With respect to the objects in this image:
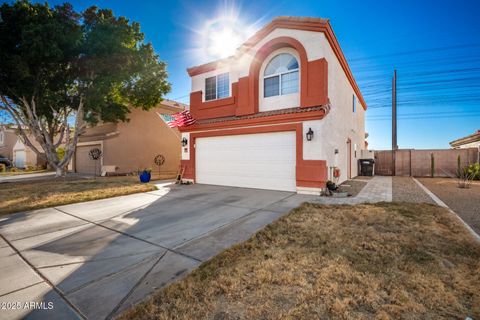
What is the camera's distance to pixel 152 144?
733 inches

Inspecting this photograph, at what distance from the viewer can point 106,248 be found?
3.54 m

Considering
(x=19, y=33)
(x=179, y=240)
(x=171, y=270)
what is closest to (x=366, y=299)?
(x=171, y=270)

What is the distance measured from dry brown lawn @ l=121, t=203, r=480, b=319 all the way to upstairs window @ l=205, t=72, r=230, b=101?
884 cm

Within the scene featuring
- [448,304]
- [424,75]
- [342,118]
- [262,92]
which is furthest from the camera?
[424,75]

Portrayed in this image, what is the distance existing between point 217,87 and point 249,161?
473 centimetres

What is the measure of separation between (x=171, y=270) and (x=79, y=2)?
50.9ft

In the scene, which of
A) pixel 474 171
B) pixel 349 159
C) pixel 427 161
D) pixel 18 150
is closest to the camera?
pixel 474 171

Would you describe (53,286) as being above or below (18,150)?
below

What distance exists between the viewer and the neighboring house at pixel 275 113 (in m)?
8.31

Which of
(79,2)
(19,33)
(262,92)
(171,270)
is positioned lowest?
(171,270)

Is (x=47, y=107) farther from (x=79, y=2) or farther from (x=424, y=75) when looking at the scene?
(x=424, y=75)

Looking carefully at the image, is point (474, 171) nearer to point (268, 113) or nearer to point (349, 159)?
point (349, 159)

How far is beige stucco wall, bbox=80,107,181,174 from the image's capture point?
16.5 metres

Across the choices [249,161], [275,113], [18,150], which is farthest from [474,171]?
[18,150]
